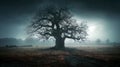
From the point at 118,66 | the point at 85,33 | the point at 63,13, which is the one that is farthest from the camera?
the point at 63,13

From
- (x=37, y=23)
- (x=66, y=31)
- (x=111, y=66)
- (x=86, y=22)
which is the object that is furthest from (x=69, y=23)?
(x=111, y=66)

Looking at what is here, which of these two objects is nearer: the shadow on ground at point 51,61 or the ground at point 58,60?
the shadow on ground at point 51,61

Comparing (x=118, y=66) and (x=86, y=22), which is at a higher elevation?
(x=86, y=22)

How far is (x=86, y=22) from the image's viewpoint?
41.4 metres

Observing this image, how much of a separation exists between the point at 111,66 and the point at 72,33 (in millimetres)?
27957

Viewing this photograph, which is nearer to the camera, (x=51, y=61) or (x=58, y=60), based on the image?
(x=51, y=61)

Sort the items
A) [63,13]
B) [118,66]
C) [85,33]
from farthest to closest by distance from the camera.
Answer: [63,13]
[85,33]
[118,66]

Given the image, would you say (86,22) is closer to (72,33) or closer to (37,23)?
(72,33)

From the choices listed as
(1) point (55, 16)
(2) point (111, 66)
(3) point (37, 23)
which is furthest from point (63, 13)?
(2) point (111, 66)

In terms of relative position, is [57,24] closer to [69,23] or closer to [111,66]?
[69,23]

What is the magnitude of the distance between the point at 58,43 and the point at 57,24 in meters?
6.11

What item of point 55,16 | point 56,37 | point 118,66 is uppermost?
point 55,16

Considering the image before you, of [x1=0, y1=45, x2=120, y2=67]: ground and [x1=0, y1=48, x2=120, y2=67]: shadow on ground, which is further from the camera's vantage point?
[x1=0, y1=45, x2=120, y2=67]: ground

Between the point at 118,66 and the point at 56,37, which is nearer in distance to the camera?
the point at 118,66
